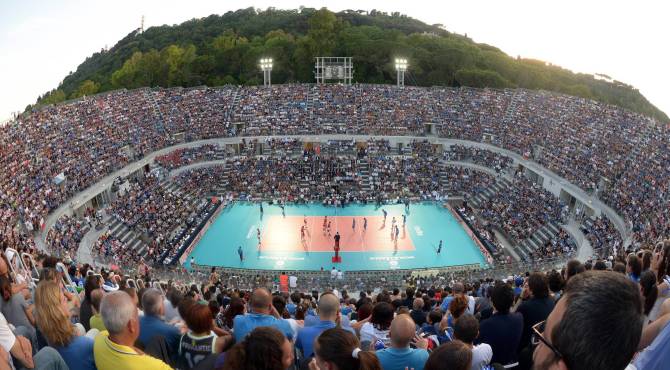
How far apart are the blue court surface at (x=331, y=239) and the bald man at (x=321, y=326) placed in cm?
2105

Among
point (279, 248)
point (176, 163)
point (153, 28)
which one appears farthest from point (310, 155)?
point (153, 28)

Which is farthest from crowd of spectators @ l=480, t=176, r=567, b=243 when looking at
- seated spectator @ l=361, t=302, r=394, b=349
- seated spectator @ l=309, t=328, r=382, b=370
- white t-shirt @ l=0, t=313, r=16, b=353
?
white t-shirt @ l=0, t=313, r=16, b=353

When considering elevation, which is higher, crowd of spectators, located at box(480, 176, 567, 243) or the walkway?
the walkway

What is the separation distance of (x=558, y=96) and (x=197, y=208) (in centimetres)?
3520

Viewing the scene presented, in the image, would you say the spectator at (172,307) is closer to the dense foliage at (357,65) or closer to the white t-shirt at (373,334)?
the white t-shirt at (373,334)

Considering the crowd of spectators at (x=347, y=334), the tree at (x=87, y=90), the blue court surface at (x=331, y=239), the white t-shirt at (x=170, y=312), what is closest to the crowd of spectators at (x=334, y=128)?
the blue court surface at (x=331, y=239)

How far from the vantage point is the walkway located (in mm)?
26828

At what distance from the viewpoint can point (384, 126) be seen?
45344 mm

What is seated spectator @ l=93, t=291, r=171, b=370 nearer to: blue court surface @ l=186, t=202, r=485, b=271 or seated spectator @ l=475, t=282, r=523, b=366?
seated spectator @ l=475, t=282, r=523, b=366

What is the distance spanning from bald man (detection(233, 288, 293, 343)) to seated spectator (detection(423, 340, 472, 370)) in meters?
2.41

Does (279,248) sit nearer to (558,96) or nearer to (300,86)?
(300,86)

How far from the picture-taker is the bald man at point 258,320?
5516 millimetres

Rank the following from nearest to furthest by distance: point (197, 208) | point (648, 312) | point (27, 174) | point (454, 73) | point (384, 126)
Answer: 1. point (648, 312)
2. point (27, 174)
3. point (197, 208)
4. point (384, 126)
5. point (454, 73)

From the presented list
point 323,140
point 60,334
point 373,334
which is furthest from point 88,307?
point 323,140
